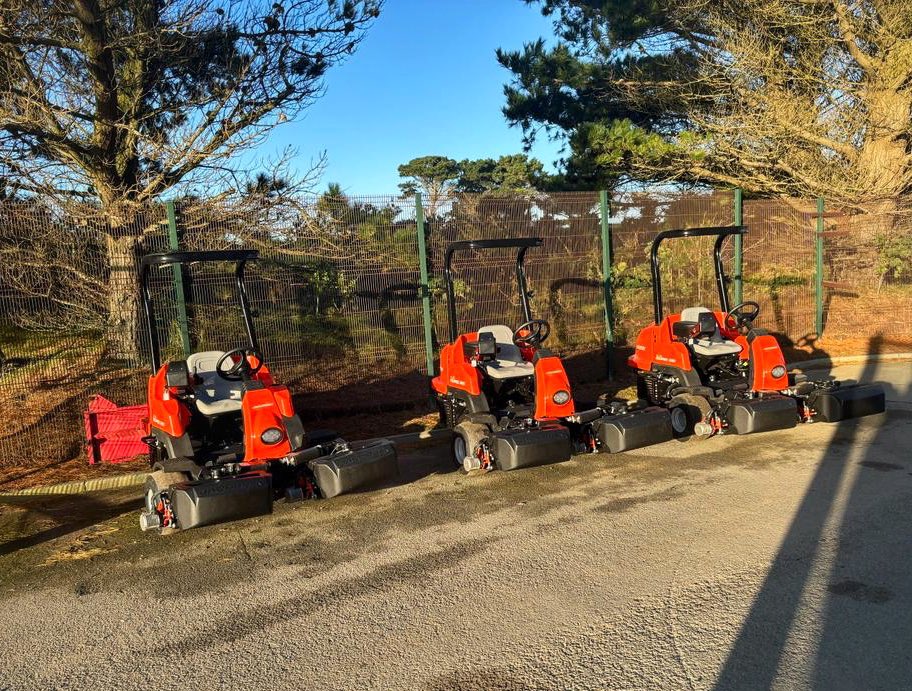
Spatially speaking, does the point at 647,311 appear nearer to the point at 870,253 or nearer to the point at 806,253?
the point at 806,253

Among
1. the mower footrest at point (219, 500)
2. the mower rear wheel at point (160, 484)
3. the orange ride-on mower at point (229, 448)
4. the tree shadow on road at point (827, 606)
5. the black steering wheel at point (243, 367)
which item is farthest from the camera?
the black steering wheel at point (243, 367)

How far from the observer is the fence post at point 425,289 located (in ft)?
29.6

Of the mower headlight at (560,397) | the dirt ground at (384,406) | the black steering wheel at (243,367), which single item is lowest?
the dirt ground at (384,406)

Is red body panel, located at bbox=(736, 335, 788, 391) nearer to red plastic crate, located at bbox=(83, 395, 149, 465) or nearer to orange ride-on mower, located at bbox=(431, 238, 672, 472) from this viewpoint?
orange ride-on mower, located at bbox=(431, 238, 672, 472)

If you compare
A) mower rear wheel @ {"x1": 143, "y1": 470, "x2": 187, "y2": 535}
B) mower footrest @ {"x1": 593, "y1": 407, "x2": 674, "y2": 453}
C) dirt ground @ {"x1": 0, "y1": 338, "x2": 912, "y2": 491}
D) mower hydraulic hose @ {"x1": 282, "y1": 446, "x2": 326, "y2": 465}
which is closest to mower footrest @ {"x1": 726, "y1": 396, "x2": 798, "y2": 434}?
mower footrest @ {"x1": 593, "y1": 407, "x2": 674, "y2": 453}

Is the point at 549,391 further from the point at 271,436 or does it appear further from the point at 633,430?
the point at 271,436

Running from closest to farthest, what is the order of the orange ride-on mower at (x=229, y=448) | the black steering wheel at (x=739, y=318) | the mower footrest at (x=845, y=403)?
the orange ride-on mower at (x=229, y=448)
the mower footrest at (x=845, y=403)
the black steering wheel at (x=739, y=318)

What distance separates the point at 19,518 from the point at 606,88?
48.6 feet

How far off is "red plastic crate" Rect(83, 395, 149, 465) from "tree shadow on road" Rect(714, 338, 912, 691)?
520cm

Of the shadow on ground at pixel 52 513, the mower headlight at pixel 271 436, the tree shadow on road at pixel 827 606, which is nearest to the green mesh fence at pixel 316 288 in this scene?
the shadow on ground at pixel 52 513

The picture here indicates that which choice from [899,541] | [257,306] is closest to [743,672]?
[899,541]

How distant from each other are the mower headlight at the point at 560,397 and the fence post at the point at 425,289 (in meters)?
3.05

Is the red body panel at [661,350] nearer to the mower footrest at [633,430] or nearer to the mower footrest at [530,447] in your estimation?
the mower footrest at [633,430]

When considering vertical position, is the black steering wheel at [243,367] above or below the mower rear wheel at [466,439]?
above
